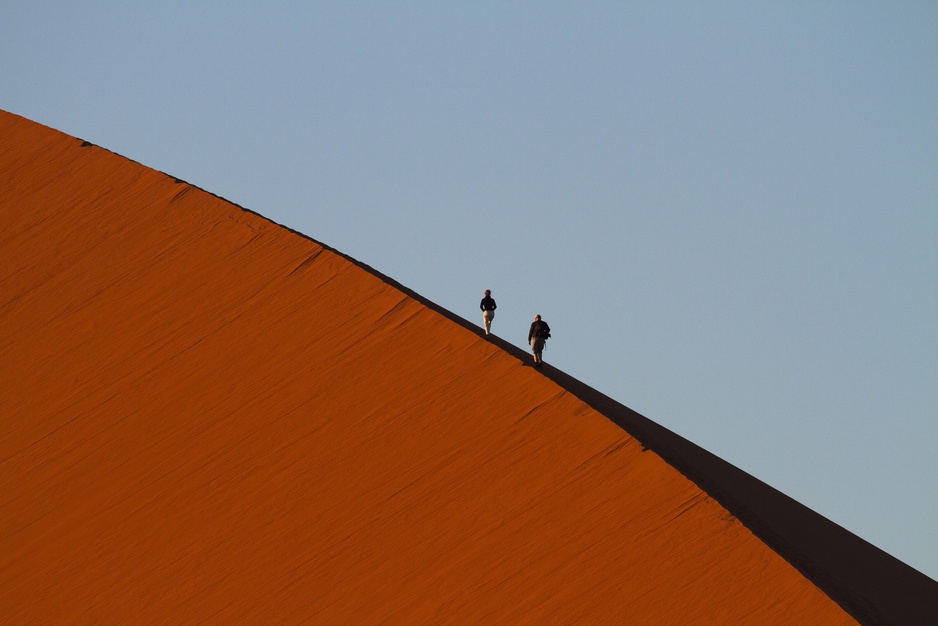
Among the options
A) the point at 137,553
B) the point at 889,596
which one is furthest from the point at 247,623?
the point at 889,596

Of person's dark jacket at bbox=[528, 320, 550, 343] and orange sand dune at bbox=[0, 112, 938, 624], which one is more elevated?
person's dark jacket at bbox=[528, 320, 550, 343]

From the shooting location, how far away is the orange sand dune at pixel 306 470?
35.3ft

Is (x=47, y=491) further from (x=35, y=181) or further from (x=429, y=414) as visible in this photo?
(x=35, y=181)

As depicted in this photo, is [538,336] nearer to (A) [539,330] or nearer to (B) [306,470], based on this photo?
(A) [539,330]

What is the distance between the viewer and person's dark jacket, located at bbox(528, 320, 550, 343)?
14.7 metres

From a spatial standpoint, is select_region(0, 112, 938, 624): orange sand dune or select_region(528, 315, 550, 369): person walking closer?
select_region(0, 112, 938, 624): orange sand dune

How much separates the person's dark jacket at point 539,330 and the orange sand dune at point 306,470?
5.47 feet

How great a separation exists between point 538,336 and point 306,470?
145 inches

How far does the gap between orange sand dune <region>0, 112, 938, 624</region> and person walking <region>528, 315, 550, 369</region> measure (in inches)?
65.7

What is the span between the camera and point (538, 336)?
14.7 m

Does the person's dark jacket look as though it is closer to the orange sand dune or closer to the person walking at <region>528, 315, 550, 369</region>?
the person walking at <region>528, 315, 550, 369</region>

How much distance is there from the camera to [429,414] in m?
12.5

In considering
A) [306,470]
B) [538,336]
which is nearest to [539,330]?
[538,336]

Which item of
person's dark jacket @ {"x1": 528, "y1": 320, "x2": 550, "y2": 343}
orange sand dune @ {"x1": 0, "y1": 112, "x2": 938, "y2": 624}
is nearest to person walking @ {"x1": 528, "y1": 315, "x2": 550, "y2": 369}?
person's dark jacket @ {"x1": 528, "y1": 320, "x2": 550, "y2": 343}
